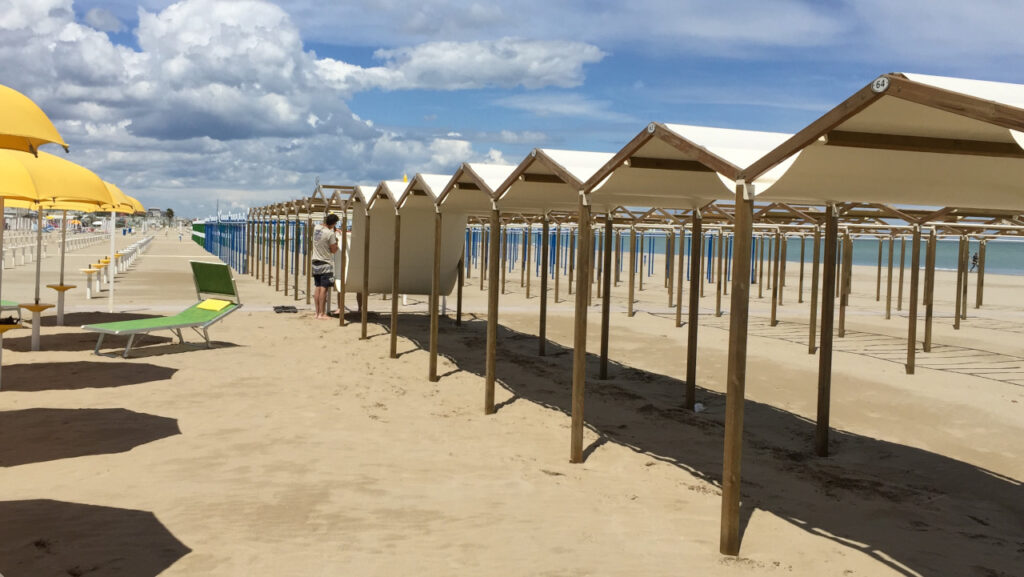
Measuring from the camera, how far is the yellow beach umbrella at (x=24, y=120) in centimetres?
493

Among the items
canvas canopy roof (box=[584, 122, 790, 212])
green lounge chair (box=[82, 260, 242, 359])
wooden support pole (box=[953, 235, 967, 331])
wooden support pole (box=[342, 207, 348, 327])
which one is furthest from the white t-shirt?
wooden support pole (box=[953, 235, 967, 331])

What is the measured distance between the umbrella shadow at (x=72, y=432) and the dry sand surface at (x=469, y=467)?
0.09 feet

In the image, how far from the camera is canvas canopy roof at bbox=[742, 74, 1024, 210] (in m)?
2.86

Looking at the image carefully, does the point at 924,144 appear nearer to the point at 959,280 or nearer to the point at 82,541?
the point at 82,541

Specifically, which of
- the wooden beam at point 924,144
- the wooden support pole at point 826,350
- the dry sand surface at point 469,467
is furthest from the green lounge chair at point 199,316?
the wooden beam at point 924,144

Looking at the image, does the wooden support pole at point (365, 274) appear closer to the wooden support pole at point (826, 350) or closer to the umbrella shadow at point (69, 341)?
the umbrella shadow at point (69, 341)

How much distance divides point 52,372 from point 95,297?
9.33 m

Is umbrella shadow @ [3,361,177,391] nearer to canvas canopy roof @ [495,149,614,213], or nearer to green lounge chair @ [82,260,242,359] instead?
green lounge chair @ [82,260,242,359]

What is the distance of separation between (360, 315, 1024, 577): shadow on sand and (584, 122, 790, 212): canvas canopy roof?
205cm

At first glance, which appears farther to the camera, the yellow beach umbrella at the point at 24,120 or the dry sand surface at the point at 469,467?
the yellow beach umbrella at the point at 24,120

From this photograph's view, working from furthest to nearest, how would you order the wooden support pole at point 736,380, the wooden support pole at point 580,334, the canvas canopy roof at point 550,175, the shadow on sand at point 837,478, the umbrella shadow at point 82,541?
the canvas canopy roof at point 550,175
the wooden support pole at point 580,334
the shadow on sand at point 837,478
the wooden support pole at point 736,380
the umbrella shadow at point 82,541

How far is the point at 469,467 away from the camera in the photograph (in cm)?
554

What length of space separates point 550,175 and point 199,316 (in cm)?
559

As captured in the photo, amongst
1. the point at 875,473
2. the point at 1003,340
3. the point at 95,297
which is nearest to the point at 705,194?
the point at 875,473
